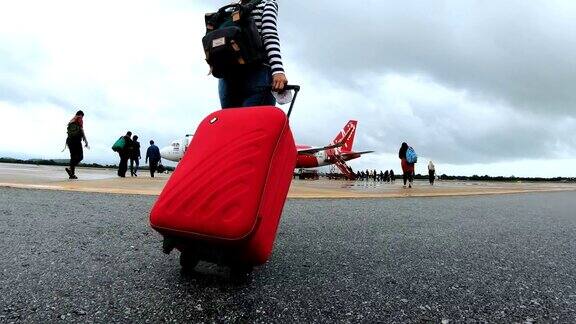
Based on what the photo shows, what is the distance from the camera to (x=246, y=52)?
2158mm

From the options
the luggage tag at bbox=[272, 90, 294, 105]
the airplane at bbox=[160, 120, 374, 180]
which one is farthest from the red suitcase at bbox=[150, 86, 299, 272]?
the airplane at bbox=[160, 120, 374, 180]

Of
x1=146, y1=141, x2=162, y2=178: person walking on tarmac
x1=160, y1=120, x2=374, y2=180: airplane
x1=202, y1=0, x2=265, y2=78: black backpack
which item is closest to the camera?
x1=202, y1=0, x2=265, y2=78: black backpack

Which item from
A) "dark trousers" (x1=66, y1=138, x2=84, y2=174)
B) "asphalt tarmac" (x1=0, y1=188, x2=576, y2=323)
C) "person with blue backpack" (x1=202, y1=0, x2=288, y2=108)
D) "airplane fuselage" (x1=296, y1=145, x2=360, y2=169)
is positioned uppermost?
"airplane fuselage" (x1=296, y1=145, x2=360, y2=169)

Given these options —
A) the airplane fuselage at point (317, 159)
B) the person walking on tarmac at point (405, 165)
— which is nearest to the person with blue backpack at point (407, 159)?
the person walking on tarmac at point (405, 165)

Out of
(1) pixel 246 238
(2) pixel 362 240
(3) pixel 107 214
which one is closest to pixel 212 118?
(1) pixel 246 238

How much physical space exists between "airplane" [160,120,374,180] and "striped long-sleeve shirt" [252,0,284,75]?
21.7 metres

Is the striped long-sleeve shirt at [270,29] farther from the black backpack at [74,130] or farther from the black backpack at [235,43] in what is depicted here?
the black backpack at [74,130]

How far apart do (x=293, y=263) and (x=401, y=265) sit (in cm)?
55

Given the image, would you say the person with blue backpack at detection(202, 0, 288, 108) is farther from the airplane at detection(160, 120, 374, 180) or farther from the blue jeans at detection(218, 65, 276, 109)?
the airplane at detection(160, 120, 374, 180)

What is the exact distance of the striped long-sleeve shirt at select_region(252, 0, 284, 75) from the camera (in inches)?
87.0

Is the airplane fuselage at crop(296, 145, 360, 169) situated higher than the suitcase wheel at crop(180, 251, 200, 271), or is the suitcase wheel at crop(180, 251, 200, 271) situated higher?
the airplane fuselage at crop(296, 145, 360, 169)

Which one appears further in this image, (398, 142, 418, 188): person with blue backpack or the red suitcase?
(398, 142, 418, 188): person with blue backpack

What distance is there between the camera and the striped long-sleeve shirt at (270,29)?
2.21 m

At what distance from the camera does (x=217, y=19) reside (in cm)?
229
